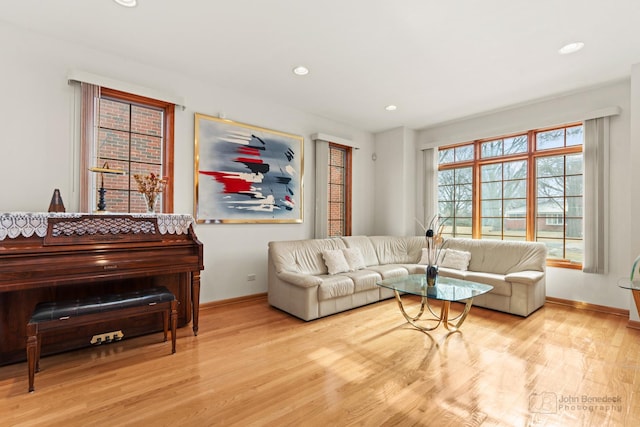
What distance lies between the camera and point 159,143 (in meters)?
3.61

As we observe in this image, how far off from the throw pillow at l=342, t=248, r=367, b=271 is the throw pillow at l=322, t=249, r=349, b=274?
0.11 m

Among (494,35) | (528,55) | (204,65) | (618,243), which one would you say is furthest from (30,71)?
(618,243)

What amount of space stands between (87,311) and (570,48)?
15.9ft

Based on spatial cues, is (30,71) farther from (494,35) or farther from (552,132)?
(552,132)

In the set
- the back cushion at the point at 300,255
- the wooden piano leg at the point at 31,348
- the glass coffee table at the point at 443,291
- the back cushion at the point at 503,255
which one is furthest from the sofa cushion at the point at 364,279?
the wooden piano leg at the point at 31,348

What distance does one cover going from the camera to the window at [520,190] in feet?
13.6

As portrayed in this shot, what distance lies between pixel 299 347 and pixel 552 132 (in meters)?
4.51

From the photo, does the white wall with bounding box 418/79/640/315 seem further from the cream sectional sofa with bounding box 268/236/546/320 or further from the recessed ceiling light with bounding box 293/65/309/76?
the recessed ceiling light with bounding box 293/65/309/76

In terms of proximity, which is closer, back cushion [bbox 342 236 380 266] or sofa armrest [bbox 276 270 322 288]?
sofa armrest [bbox 276 270 322 288]

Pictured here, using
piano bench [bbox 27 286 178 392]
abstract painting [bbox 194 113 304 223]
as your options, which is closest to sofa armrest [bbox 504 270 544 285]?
abstract painting [bbox 194 113 304 223]

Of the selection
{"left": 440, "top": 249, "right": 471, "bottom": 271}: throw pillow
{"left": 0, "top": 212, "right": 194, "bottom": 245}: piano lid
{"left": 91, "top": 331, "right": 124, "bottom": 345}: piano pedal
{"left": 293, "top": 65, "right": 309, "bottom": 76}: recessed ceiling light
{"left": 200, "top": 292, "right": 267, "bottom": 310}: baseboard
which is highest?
{"left": 293, "top": 65, "right": 309, "bottom": 76}: recessed ceiling light

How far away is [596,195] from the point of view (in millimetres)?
3822

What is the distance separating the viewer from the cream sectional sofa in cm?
359

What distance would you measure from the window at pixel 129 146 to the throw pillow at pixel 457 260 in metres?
3.90
